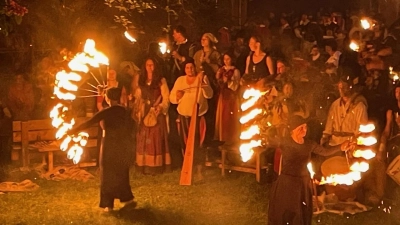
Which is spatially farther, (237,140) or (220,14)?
(220,14)

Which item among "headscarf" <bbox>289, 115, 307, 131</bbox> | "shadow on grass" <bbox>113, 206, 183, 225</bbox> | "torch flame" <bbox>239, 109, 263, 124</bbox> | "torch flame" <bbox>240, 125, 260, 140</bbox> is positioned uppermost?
"torch flame" <bbox>239, 109, 263, 124</bbox>

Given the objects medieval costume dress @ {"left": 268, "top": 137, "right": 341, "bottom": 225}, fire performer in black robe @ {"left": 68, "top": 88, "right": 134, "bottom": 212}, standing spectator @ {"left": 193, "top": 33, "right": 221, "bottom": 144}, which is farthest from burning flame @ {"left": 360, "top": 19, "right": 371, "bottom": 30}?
medieval costume dress @ {"left": 268, "top": 137, "right": 341, "bottom": 225}

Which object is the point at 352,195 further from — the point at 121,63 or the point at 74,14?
the point at 74,14

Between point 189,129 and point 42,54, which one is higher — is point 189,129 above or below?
below

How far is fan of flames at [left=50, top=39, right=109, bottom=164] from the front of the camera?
365 inches

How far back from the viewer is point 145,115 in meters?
11.8

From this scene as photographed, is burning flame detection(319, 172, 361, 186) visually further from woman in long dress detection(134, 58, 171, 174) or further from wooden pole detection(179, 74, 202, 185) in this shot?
woman in long dress detection(134, 58, 171, 174)

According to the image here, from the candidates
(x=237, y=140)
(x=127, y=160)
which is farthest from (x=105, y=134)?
(x=237, y=140)

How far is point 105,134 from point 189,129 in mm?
1816

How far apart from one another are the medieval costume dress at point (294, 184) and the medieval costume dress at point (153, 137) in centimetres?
360

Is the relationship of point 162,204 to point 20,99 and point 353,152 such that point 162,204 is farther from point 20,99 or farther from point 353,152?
point 20,99

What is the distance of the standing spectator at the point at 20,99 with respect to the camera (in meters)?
Result: 12.8

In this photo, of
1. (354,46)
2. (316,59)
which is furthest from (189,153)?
(354,46)

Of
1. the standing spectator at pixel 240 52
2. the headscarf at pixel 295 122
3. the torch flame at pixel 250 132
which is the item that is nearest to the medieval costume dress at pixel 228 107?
the standing spectator at pixel 240 52
